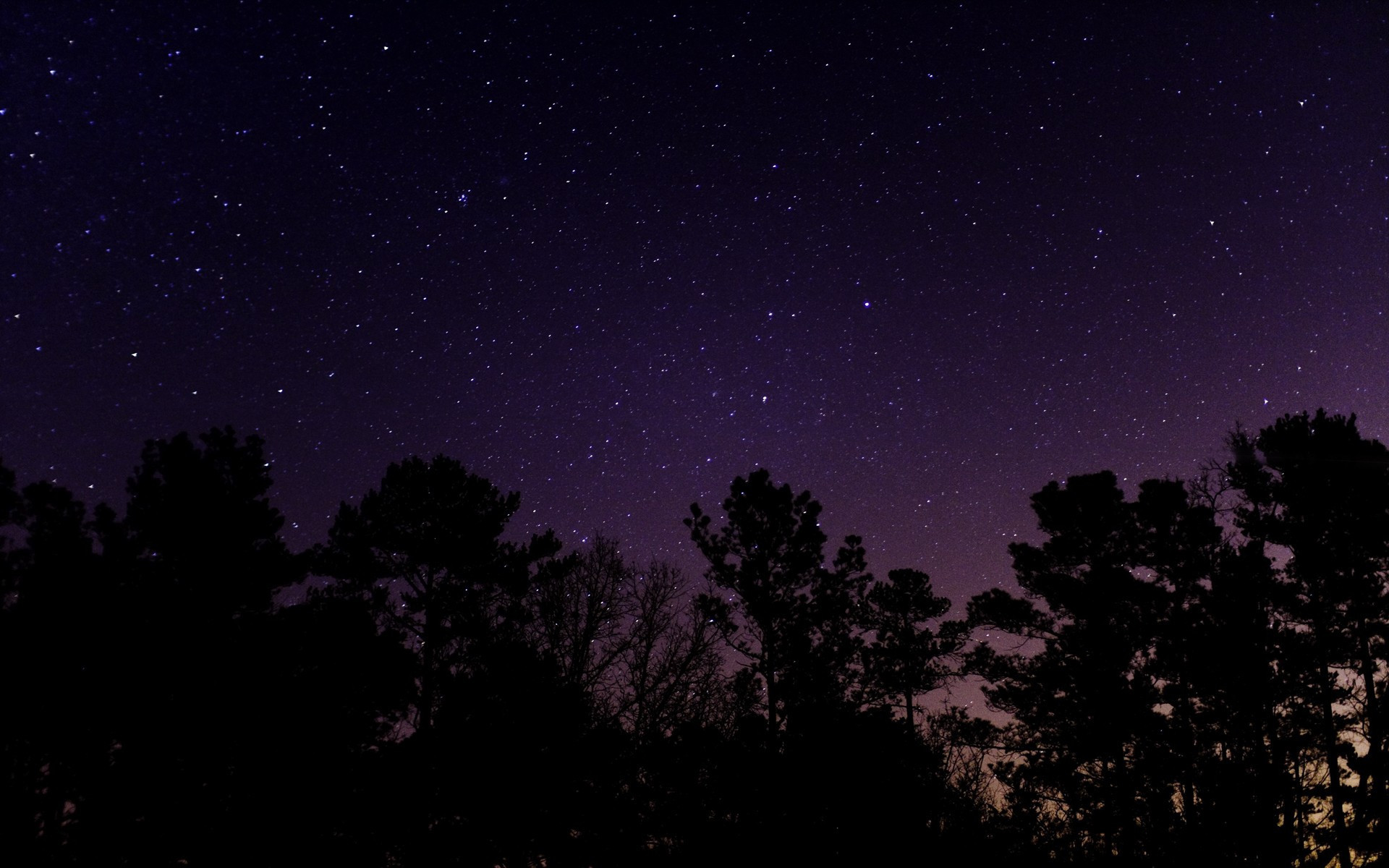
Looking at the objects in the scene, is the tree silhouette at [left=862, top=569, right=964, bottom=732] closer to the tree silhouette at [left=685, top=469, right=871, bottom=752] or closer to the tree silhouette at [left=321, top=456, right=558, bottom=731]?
the tree silhouette at [left=685, top=469, right=871, bottom=752]

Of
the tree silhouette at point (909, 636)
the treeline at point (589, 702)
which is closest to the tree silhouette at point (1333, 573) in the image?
the treeline at point (589, 702)

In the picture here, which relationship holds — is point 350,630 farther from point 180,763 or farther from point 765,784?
point 765,784

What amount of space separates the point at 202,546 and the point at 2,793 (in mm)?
Result: 6859

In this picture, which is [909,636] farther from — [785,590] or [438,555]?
[438,555]

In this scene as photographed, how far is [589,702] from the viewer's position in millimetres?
18250

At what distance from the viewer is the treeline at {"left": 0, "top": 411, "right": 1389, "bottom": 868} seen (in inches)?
568

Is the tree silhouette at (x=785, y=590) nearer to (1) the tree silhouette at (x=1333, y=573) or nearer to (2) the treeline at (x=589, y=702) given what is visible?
(2) the treeline at (x=589, y=702)

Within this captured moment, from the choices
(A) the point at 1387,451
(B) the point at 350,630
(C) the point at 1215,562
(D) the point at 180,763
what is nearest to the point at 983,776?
(C) the point at 1215,562

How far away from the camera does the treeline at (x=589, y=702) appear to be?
14.4 metres

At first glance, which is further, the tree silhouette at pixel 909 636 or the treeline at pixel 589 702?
the tree silhouette at pixel 909 636

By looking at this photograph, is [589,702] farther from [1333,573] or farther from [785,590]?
[1333,573]

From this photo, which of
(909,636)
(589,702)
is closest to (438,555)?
→ (589,702)

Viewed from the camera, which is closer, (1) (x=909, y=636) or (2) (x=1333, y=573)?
(2) (x=1333, y=573)

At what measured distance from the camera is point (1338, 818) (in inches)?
607
